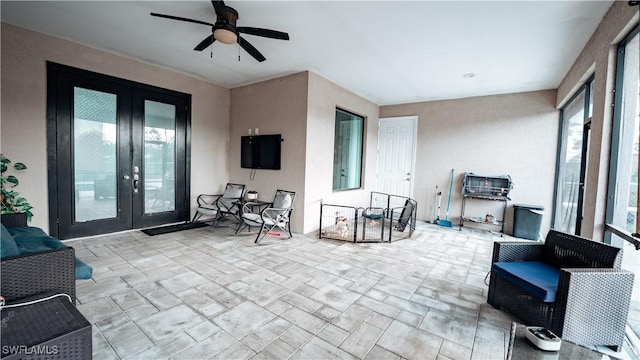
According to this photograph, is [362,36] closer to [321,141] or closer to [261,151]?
[321,141]

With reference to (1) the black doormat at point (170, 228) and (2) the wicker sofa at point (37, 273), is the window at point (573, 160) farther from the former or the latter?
(1) the black doormat at point (170, 228)

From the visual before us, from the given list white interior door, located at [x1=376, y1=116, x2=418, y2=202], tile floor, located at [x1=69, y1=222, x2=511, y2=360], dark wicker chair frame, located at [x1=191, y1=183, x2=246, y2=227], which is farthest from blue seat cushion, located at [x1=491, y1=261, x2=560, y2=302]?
white interior door, located at [x1=376, y1=116, x2=418, y2=202]

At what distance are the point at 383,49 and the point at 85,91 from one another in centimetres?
441

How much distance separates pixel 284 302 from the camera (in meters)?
2.44

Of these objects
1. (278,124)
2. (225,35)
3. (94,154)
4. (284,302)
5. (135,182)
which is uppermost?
(225,35)

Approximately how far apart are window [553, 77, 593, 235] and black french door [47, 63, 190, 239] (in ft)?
20.9

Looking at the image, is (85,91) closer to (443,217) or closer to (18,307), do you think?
(18,307)

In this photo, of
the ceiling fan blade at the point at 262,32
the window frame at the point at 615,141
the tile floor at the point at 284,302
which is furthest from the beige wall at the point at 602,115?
the ceiling fan blade at the point at 262,32

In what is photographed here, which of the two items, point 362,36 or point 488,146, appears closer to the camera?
point 362,36

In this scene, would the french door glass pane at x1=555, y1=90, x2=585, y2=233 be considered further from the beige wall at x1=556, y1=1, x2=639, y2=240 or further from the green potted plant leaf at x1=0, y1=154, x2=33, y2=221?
the green potted plant leaf at x1=0, y1=154, x2=33, y2=221

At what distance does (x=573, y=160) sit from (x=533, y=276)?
3410 mm

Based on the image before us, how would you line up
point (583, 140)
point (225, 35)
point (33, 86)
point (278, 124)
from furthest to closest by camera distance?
point (278, 124), point (583, 140), point (33, 86), point (225, 35)

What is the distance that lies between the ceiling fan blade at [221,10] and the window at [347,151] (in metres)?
3.32

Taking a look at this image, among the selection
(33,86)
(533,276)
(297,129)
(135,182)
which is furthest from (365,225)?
(33,86)
